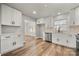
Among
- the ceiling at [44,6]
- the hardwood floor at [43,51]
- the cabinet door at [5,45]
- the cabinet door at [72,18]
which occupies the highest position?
the ceiling at [44,6]

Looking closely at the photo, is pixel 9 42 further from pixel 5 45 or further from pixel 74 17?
pixel 74 17

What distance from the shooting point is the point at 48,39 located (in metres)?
5.13

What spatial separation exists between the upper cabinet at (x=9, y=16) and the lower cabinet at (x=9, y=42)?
56 centimetres

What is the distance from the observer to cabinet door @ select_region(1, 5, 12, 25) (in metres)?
2.92

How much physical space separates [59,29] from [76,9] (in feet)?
5.10

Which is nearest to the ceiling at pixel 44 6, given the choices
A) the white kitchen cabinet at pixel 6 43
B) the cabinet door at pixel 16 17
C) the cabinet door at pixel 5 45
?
the cabinet door at pixel 16 17

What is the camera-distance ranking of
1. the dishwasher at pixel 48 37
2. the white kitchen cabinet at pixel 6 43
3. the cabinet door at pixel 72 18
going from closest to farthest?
1. the white kitchen cabinet at pixel 6 43
2. the cabinet door at pixel 72 18
3. the dishwasher at pixel 48 37

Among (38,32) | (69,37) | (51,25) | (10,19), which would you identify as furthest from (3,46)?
(51,25)

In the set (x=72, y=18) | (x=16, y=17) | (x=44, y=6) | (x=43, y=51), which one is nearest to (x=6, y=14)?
(x=16, y=17)

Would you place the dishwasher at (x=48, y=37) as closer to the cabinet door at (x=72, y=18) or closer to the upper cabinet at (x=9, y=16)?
the cabinet door at (x=72, y=18)

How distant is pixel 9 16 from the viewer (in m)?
3.22

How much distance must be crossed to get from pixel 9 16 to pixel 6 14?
0.18 m

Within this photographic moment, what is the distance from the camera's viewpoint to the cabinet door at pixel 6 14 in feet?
9.58

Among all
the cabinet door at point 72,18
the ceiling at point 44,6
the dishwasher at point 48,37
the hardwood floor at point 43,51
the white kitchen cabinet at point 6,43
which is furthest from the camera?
the dishwasher at point 48,37
